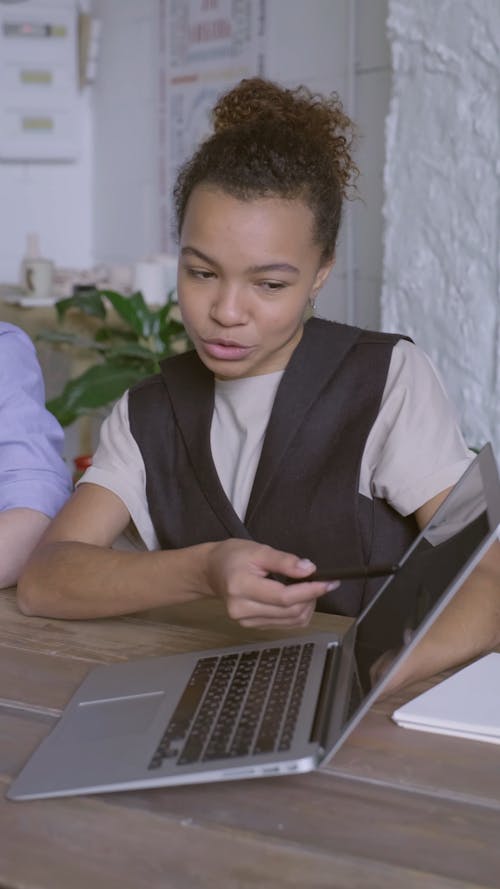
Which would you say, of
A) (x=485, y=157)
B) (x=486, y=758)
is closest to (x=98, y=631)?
(x=486, y=758)

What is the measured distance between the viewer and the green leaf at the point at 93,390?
110 inches

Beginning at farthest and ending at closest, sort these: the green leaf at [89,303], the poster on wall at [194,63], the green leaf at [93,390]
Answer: the poster on wall at [194,63] → the green leaf at [89,303] → the green leaf at [93,390]

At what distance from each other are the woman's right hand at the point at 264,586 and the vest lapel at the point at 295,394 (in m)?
0.36

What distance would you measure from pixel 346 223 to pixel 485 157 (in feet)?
2.20

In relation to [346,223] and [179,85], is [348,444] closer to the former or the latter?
[346,223]

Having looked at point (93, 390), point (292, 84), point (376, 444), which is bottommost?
point (93, 390)

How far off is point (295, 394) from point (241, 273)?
0.21 meters

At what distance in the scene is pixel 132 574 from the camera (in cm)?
117

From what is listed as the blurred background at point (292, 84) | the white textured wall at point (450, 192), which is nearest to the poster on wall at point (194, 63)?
the blurred background at point (292, 84)

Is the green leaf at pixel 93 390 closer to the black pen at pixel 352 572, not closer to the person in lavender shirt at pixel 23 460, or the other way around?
the person in lavender shirt at pixel 23 460

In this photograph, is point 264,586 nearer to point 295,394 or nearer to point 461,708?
point 461,708

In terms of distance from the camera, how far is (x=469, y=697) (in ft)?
3.23

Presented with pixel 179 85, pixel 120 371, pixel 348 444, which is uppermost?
pixel 179 85

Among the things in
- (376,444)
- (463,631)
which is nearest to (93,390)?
(376,444)
